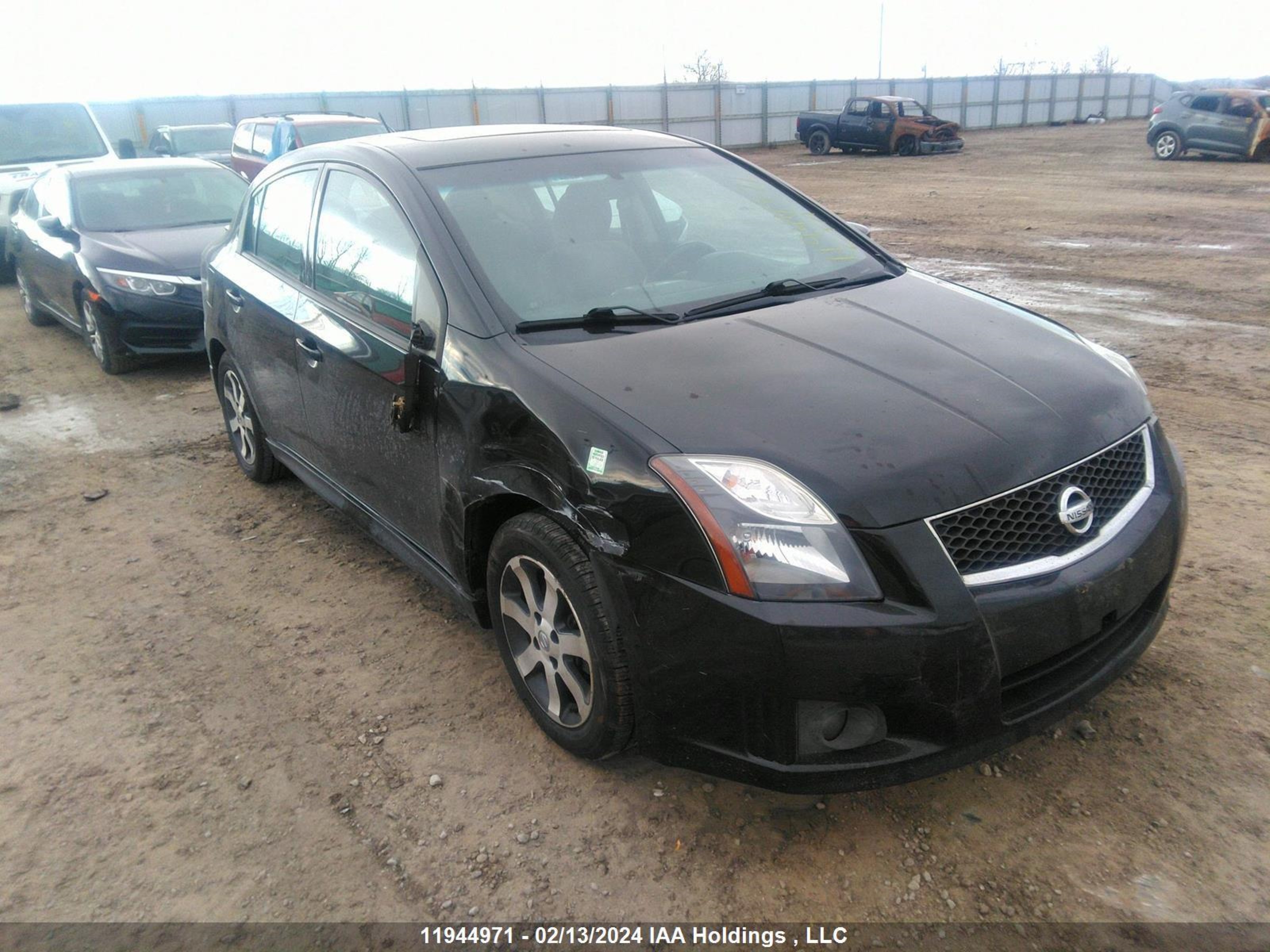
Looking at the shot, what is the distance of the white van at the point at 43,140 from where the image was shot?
12.3m

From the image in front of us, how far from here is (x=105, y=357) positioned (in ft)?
25.7

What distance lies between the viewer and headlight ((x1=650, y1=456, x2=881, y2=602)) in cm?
232

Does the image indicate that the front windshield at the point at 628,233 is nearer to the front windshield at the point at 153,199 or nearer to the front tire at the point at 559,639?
the front tire at the point at 559,639

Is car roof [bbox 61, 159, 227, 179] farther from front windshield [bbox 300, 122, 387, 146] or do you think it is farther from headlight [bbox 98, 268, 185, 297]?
front windshield [bbox 300, 122, 387, 146]

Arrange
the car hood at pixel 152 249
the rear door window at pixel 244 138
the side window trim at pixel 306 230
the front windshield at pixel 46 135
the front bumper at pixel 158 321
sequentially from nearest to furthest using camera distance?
the side window trim at pixel 306 230 < the front bumper at pixel 158 321 < the car hood at pixel 152 249 < the front windshield at pixel 46 135 < the rear door window at pixel 244 138

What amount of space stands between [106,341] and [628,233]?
579 cm

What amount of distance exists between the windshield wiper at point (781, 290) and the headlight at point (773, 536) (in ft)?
3.13

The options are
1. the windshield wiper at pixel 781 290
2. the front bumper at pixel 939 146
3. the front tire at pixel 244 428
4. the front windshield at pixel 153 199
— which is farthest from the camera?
the front bumper at pixel 939 146

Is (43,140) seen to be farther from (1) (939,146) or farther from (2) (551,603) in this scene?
(1) (939,146)

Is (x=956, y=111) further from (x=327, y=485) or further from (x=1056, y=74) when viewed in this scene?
(x=327, y=485)

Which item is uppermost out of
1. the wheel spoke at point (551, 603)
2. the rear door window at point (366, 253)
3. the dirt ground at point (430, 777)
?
the rear door window at point (366, 253)

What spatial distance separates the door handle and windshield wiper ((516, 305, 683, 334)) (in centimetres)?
121

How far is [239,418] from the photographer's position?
17.5ft

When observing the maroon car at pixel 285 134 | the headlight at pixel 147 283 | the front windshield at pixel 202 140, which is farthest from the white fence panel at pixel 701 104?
the headlight at pixel 147 283
